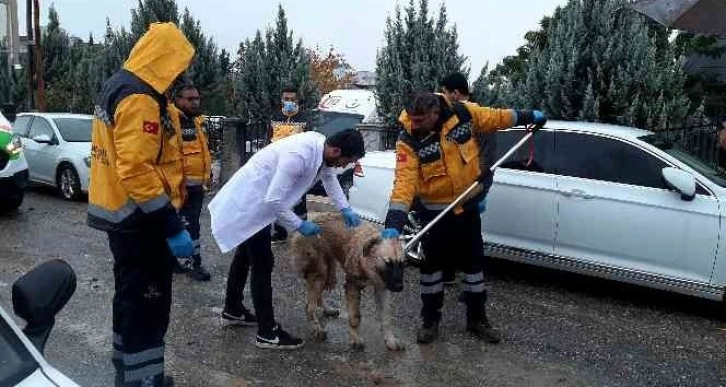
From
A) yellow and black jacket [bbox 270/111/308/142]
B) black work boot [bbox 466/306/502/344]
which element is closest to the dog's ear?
black work boot [bbox 466/306/502/344]

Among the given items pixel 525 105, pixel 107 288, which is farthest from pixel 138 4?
pixel 107 288

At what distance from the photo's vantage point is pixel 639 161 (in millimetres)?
6012

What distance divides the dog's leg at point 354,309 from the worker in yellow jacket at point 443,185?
18.2 inches

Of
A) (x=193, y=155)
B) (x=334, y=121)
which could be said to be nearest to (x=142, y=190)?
(x=193, y=155)

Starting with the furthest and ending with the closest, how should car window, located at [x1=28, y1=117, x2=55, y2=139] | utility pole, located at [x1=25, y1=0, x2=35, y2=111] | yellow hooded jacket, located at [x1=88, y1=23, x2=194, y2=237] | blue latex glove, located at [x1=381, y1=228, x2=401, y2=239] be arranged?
utility pole, located at [x1=25, y1=0, x2=35, y2=111] → car window, located at [x1=28, y1=117, x2=55, y2=139] → blue latex glove, located at [x1=381, y1=228, x2=401, y2=239] → yellow hooded jacket, located at [x1=88, y1=23, x2=194, y2=237]

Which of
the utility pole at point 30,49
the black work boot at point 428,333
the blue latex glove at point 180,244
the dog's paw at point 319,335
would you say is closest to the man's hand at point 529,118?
the black work boot at point 428,333

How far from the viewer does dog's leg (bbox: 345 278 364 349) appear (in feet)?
16.0

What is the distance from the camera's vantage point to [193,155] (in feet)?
21.6

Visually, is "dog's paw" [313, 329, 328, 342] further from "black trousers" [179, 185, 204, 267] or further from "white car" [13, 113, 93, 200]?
"white car" [13, 113, 93, 200]

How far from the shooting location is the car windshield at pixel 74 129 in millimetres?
11812

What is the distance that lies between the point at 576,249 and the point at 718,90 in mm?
7607

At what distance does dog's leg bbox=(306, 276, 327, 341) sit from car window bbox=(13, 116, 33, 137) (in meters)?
9.15

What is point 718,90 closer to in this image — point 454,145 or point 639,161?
point 639,161

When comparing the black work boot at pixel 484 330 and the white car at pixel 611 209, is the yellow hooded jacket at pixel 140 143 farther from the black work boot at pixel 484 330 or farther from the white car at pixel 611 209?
the white car at pixel 611 209
